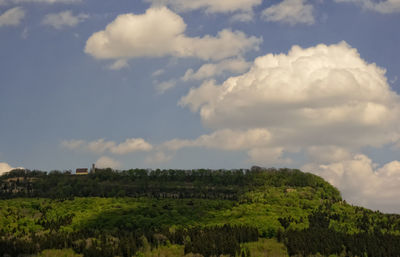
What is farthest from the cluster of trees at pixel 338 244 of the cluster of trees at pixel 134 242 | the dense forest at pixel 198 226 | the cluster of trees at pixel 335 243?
the cluster of trees at pixel 134 242

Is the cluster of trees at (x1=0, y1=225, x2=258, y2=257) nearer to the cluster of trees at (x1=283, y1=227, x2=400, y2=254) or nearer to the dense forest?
the dense forest

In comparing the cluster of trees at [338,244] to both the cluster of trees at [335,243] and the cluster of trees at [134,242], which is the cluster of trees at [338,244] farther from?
the cluster of trees at [134,242]

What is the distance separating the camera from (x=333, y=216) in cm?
13638

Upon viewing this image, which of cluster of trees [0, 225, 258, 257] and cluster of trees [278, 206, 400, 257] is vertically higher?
cluster of trees [0, 225, 258, 257]

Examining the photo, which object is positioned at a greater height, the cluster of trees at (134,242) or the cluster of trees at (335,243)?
the cluster of trees at (134,242)

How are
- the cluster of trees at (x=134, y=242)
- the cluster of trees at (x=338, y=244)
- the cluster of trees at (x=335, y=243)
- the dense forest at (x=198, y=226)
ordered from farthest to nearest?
the dense forest at (x=198, y=226)
the cluster of trees at (x=335, y=243)
the cluster of trees at (x=338, y=244)
the cluster of trees at (x=134, y=242)

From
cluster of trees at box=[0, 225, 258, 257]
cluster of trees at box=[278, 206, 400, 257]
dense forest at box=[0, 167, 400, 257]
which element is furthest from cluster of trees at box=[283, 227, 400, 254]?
cluster of trees at box=[0, 225, 258, 257]

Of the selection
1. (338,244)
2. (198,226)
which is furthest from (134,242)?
(338,244)

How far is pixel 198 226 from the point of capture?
11150 cm

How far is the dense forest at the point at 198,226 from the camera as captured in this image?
281 ft

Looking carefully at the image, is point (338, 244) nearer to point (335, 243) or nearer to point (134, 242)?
point (335, 243)

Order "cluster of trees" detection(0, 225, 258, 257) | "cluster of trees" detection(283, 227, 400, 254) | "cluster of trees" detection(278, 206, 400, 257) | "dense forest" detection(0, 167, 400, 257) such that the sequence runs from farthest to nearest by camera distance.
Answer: "dense forest" detection(0, 167, 400, 257) < "cluster of trees" detection(278, 206, 400, 257) < "cluster of trees" detection(283, 227, 400, 254) < "cluster of trees" detection(0, 225, 258, 257)

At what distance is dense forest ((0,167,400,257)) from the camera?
85688mm

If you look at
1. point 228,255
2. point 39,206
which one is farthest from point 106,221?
point 228,255
